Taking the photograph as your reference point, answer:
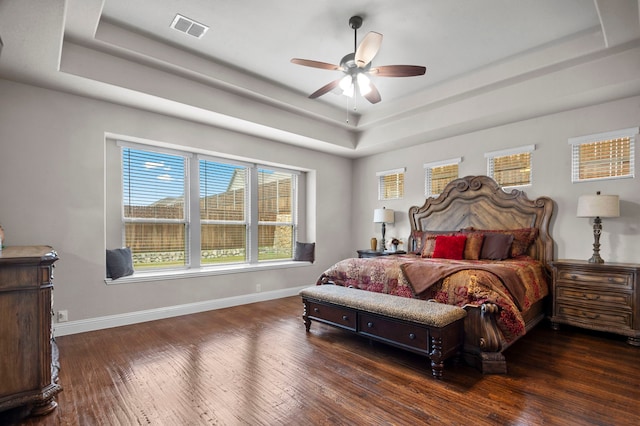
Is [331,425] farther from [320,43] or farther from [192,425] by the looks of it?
[320,43]

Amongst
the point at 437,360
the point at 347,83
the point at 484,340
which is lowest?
the point at 437,360

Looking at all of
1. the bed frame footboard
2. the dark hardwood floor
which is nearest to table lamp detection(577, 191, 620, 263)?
the dark hardwood floor

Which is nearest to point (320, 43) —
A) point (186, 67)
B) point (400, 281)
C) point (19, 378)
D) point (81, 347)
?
point (186, 67)

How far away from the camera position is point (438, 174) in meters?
5.55

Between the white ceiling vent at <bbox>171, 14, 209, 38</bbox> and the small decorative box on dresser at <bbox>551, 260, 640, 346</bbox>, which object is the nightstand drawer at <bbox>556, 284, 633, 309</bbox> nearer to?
the small decorative box on dresser at <bbox>551, 260, 640, 346</bbox>

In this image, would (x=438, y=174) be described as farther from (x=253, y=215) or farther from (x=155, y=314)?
(x=155, y=314)

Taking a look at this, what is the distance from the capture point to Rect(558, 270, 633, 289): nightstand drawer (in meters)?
3.36

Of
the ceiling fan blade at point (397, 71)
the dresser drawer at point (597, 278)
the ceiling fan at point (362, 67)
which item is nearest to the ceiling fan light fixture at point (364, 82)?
the ceiling fan at point (362, 67)

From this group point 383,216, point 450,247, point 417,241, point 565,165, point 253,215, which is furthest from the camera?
point 383,216

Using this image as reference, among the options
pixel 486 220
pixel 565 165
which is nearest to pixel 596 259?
pixel 565 165

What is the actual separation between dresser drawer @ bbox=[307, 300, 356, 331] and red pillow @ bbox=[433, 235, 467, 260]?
1900 millimetres

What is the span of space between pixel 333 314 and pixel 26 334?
8.21 feet

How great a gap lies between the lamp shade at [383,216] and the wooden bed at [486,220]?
0.37 m

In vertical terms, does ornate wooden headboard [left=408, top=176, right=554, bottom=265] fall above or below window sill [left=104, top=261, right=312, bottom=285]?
above
